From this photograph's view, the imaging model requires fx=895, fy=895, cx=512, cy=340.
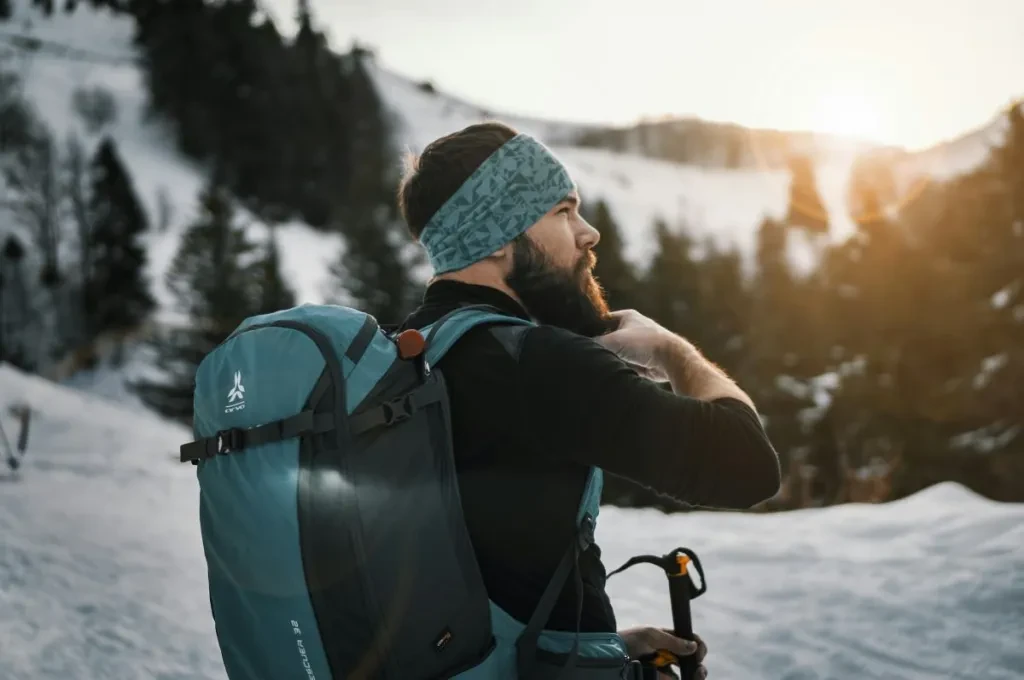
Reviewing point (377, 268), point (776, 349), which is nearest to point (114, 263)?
point (377, 268)

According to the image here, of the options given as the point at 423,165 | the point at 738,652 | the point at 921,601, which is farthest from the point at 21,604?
the point at 921,601

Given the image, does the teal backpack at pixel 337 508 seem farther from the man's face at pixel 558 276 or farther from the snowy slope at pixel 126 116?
the snowy slope at pixel 126 116

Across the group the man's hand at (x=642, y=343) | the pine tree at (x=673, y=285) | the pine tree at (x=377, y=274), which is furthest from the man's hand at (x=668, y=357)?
the pine tree at (x=377, y=274)

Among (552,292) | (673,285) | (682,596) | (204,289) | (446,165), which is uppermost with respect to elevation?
(446,165)

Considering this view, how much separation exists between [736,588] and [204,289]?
30555 mm

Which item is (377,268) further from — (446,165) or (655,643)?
(655,643)

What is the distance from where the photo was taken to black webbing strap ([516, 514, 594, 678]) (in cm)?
165

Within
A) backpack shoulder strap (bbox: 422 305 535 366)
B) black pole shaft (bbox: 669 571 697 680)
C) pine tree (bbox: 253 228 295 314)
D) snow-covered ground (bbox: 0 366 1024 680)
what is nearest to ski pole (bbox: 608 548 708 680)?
black pole shaft (bbox: 669 571 697 680)

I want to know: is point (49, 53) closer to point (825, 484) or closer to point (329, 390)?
point (825, 484)

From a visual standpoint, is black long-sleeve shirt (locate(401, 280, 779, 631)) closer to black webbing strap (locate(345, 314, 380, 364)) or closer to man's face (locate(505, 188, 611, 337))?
black webbing strap (locate(345, 314, 380, 364))

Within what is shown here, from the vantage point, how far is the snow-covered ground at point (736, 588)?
167 inches

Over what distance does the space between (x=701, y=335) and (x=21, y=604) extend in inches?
1084

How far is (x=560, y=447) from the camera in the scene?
156cm

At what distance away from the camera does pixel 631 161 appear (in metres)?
111
